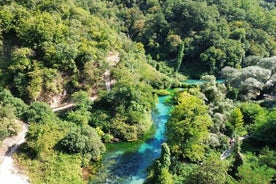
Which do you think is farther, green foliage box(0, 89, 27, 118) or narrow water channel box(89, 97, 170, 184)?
green foliage box(0, 89, 27, 118)

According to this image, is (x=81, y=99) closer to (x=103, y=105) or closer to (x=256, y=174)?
(x=103, y=105)

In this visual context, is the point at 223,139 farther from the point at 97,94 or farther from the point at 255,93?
the point at 97,94

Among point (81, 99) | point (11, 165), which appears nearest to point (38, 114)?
point (81, 99)

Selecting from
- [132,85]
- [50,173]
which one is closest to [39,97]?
[132,85]

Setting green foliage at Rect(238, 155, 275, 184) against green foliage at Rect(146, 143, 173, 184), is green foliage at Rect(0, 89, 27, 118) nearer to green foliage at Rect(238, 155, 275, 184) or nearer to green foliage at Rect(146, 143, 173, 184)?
green foliage at Rect(146, 143, 173, 184)

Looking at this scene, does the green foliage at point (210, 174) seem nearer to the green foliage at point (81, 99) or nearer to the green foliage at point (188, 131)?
the green foliage at point (188, 131)

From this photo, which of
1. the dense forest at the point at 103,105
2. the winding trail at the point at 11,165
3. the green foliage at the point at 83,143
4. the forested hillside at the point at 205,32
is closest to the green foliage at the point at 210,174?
the dense forest at the point at 103,105

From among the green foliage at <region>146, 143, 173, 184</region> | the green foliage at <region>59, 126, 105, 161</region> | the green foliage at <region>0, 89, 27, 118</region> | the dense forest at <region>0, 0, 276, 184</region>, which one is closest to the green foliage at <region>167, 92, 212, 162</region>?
the dense forest at <region>0, 0, 276, 184</region>
